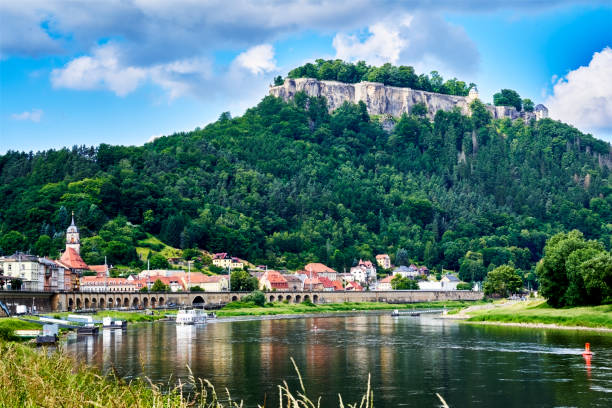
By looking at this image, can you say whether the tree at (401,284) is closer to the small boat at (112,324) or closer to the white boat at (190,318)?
the white boat at (190,318)

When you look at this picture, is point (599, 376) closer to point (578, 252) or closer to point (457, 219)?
point (578, 252)

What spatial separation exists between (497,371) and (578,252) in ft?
101

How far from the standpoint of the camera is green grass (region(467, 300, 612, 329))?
6100 centimetres

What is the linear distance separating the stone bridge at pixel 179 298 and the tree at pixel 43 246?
87.6 ft

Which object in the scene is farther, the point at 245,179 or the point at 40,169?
the point at 245,179

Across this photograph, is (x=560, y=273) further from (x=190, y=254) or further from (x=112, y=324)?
(x=190, y=254)

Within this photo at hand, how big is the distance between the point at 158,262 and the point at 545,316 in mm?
74870

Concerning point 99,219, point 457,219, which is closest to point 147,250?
point 99,219

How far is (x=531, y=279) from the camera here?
151 meters

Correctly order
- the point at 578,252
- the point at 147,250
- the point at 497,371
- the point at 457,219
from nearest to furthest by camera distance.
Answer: the point at 497,371 → the point at 578,252 → the point at 147,250 → the point at 457,219

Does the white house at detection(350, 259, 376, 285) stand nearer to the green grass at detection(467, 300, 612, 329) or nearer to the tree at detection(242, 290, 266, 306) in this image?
the tree at detection(242, 290, 266, 306)

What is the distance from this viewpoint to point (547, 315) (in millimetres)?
67500

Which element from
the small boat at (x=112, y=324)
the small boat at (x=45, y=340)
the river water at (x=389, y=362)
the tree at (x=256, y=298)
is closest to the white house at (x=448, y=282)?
the tree at (x=256, y=298)

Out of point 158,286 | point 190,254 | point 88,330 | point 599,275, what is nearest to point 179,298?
point 158,286
